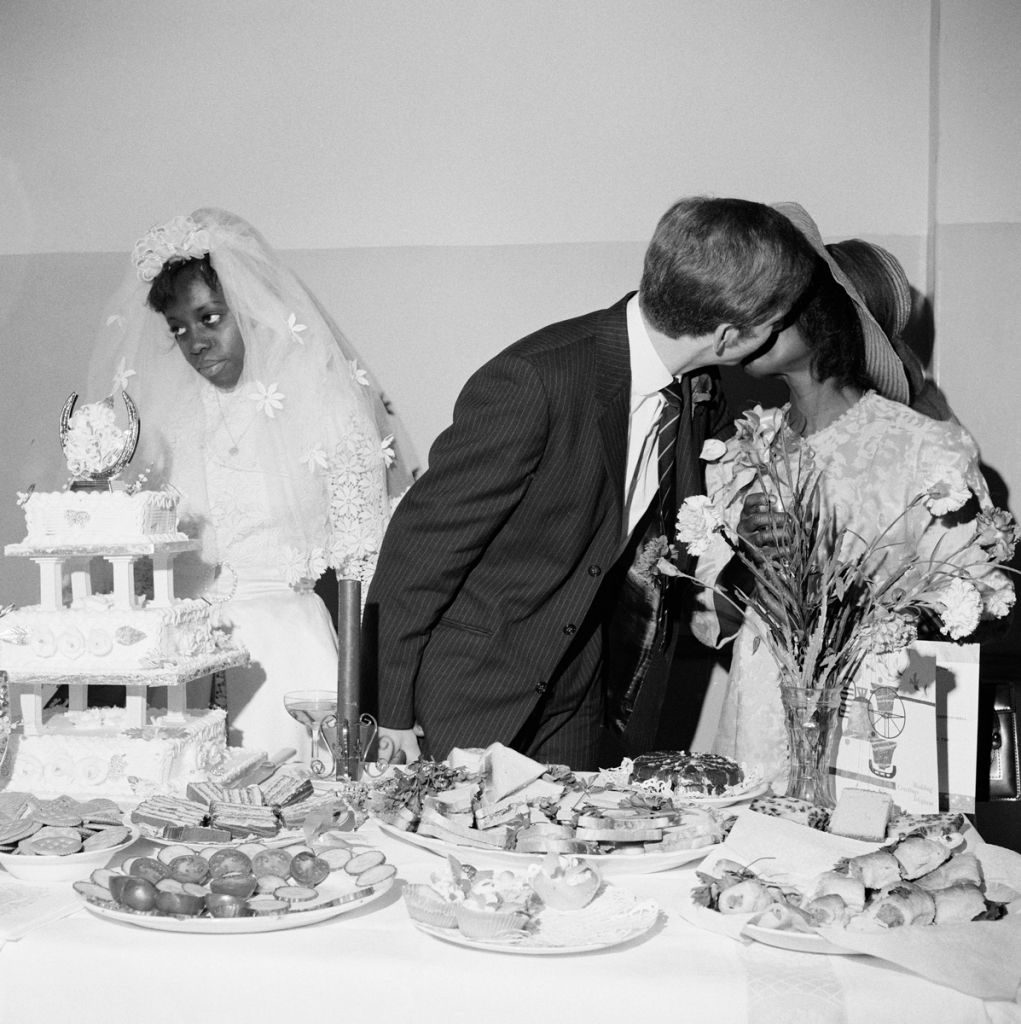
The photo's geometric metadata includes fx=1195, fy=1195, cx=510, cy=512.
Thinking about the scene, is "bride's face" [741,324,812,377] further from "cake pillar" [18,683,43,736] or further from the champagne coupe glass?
"cake pillar" [18,683,43,736]

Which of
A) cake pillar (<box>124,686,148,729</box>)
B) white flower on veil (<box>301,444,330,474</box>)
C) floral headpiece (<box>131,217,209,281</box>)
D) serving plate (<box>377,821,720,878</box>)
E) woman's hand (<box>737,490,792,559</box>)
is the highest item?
floral headpiece (<box>131,217,209,281</box>)

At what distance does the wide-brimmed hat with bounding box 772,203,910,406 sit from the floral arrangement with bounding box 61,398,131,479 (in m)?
1.43

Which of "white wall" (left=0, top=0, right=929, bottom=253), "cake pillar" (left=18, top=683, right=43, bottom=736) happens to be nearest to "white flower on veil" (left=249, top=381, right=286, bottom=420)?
"white wall" (left=0, top=0, right=929, bottom=253)

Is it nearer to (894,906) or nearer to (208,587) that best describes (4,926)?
(894,906)

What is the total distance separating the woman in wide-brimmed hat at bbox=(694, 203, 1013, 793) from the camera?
96.4 inches

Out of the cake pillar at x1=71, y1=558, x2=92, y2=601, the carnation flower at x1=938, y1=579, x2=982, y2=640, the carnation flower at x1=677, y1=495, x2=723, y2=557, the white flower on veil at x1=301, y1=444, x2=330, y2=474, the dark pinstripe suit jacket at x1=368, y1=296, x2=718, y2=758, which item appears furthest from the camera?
the white flower on veil at x1=301, y1=444, x2=330, y2=474

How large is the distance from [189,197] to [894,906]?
11.6ft

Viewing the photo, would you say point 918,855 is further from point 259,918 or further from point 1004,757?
point 1004,757

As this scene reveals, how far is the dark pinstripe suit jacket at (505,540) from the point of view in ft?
7.29

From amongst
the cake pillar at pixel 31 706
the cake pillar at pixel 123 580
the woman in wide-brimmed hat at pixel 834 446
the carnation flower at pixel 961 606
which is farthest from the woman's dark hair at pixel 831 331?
the cake pillar at pixel 31 706

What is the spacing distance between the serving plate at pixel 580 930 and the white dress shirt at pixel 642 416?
118cm

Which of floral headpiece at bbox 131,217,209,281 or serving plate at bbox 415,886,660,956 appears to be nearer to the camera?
serving plate at bbox 415,886,660,956

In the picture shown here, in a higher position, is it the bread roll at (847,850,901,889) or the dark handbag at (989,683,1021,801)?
the bread roll at (847,850,901,889)

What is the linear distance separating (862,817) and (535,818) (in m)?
0.42
